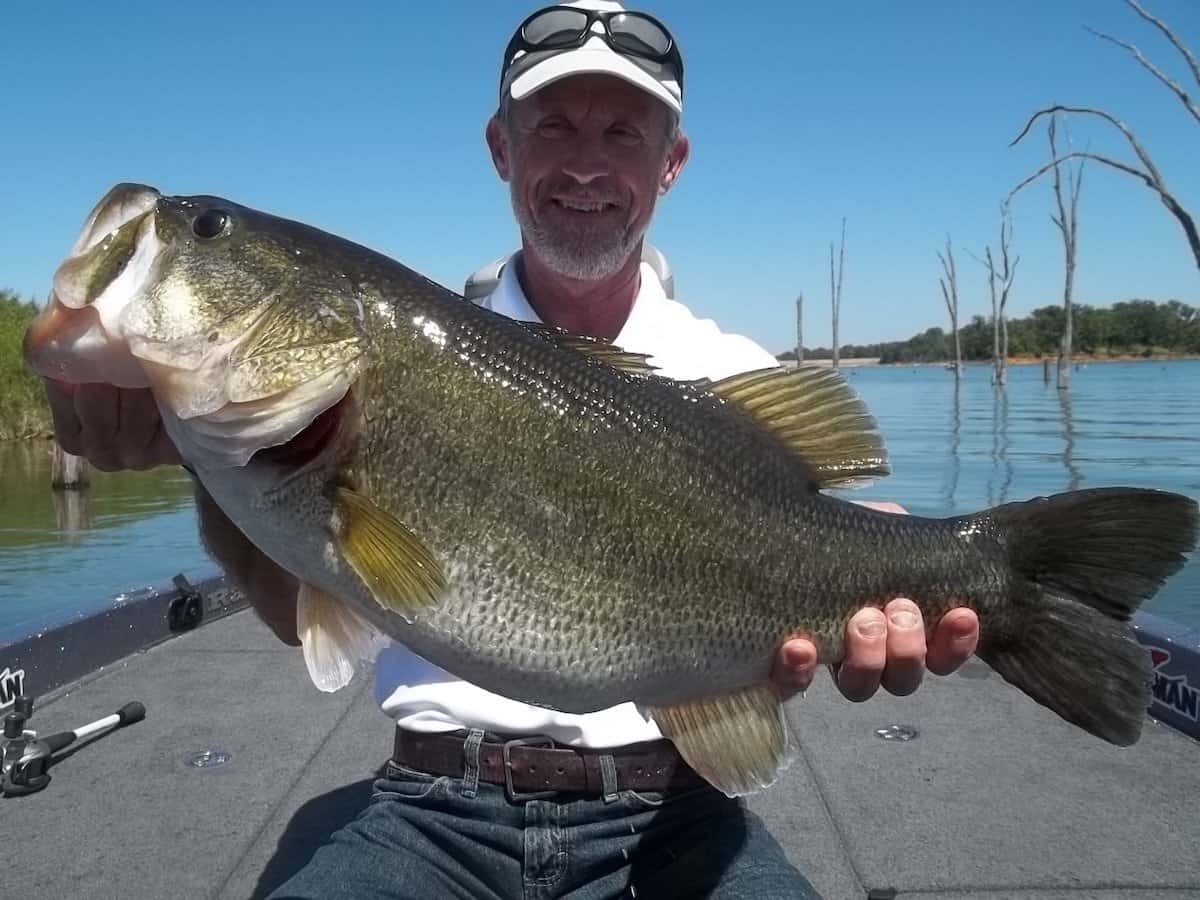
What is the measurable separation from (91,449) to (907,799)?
348 cm

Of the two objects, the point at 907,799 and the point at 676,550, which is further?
the point at 907,799

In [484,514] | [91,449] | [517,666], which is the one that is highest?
[91,449]

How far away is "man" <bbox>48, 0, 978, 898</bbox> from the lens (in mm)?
2377

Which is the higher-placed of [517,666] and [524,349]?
[524,349]

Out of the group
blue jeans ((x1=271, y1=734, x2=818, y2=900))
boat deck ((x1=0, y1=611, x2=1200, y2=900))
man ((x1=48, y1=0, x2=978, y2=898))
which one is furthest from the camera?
boat deck ((x1=0, y1=611, x2=1200, y2=900))

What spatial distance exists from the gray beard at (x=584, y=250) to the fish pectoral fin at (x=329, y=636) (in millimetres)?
1643

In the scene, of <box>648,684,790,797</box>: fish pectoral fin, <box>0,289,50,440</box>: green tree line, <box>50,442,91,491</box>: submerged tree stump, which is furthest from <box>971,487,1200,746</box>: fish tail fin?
<box>0,289,50,440</box>: green tree line

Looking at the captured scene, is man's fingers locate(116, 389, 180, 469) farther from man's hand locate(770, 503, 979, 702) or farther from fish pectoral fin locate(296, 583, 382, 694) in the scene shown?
man's hand locate(770, 503, 979, 702)

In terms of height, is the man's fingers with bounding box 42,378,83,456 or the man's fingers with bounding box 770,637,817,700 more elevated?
the man's fingers with bounding box 42,378,83,456

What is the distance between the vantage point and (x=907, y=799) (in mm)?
4016

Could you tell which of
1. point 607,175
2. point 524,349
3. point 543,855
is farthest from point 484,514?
point 607,175

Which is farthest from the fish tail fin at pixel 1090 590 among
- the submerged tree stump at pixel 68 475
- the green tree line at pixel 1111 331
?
the green tree line at pixel 1111 331

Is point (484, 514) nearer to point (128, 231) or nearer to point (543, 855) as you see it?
point (128, 231)

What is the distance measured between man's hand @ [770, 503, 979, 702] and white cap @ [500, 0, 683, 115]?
2078 mm
